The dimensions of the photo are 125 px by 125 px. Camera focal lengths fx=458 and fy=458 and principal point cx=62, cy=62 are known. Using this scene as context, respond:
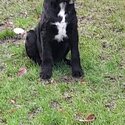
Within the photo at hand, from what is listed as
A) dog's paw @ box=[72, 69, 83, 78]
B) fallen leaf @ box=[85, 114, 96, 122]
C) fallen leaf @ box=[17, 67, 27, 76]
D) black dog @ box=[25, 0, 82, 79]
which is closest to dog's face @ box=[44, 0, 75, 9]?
black dog @ box=[25, 0, 82, 79]

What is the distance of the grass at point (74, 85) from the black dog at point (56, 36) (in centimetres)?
18

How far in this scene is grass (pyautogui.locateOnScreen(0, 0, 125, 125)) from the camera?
18.3 ft

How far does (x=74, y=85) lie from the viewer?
21.0 feet

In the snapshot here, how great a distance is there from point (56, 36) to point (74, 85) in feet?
2.40

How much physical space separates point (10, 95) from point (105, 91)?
129 cm

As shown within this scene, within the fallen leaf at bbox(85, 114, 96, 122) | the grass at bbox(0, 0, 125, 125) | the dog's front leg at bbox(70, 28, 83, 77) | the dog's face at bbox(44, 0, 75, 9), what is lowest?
the fallen leaf at bbox(85, 114, 96, 122)

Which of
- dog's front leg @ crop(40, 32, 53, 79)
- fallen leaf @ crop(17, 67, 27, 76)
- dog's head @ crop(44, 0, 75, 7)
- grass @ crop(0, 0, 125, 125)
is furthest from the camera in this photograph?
fallen leaf @ crop(17, 67, 27, 76)

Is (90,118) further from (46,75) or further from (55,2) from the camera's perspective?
(55,2)

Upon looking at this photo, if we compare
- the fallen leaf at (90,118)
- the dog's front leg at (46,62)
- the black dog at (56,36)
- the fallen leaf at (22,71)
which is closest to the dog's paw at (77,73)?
the black dog at (56,36)

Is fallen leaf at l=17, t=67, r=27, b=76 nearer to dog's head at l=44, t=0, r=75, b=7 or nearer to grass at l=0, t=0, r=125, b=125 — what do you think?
grass at l=0, t=0, r=125, b=125

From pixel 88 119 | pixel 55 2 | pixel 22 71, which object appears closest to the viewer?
pixel 88 119

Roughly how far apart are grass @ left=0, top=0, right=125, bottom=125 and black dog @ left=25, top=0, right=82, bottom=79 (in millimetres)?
177

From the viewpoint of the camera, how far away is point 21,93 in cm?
620

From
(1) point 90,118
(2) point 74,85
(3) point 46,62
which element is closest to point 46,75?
(3) point 46,62
